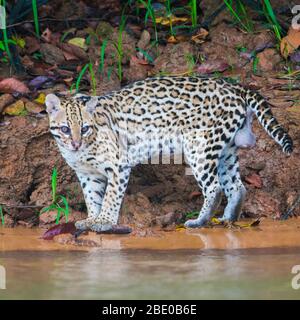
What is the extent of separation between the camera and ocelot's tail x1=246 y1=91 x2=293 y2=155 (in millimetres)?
9617

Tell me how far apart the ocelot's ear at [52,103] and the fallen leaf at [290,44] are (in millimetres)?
3155

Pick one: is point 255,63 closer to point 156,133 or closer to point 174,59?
point 174,59

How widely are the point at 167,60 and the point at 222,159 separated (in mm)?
2096

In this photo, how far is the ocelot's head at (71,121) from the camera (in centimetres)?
940

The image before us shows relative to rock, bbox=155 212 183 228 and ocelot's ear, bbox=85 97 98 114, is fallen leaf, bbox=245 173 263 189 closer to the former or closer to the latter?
rock, bbox=155 212 183 228

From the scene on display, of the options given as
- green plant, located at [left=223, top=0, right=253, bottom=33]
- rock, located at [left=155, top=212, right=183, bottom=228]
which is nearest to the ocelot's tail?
rock, located at [left=155, top=212, right=183, bottom=228]

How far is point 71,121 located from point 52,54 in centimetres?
243

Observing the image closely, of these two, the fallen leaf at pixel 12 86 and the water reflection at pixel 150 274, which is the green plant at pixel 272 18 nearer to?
the fallen leaf at pixel 12 86

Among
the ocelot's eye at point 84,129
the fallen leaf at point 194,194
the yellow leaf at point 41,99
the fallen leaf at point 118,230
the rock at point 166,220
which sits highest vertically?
the ocelot's eye at point 84,129

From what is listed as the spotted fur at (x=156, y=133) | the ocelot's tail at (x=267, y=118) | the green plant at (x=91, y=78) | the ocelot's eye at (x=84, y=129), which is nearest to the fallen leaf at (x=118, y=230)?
the spotted fur at (x=156, y=133)

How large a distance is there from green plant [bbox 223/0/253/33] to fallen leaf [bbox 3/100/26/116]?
8.70 feet

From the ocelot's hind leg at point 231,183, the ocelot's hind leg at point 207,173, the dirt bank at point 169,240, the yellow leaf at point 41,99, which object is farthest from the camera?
the yellow leaf at point 41,99

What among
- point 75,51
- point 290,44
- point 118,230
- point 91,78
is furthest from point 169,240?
point 290,44

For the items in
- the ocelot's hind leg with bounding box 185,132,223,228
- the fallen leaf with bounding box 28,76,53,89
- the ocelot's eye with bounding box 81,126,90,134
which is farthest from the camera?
the fallen leaf with bounding box 28,76,53,89
